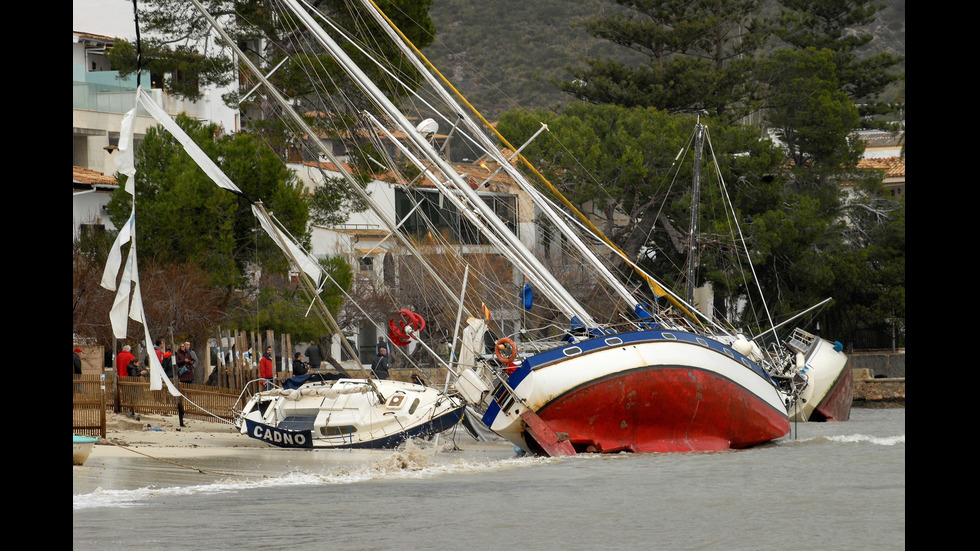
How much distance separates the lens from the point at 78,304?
35.1 m

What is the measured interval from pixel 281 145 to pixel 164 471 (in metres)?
19.9

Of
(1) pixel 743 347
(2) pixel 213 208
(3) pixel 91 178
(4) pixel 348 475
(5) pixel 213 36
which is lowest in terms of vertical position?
(4) pixel 348 475

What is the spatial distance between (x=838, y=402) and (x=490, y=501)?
2304 centimetres

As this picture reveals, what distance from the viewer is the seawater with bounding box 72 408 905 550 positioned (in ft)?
49.2

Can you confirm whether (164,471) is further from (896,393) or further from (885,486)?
(896,393)

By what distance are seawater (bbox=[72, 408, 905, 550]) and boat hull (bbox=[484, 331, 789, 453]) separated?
527 millimetres

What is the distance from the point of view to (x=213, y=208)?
130ft

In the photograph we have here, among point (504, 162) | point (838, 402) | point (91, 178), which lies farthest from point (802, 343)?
point (91, 178)

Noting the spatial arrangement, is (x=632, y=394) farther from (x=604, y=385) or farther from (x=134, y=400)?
(x=134, y=400)

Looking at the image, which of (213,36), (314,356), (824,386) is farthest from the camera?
(314,356)

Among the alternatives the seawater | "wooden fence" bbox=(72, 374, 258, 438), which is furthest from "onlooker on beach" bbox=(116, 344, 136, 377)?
the seawater
